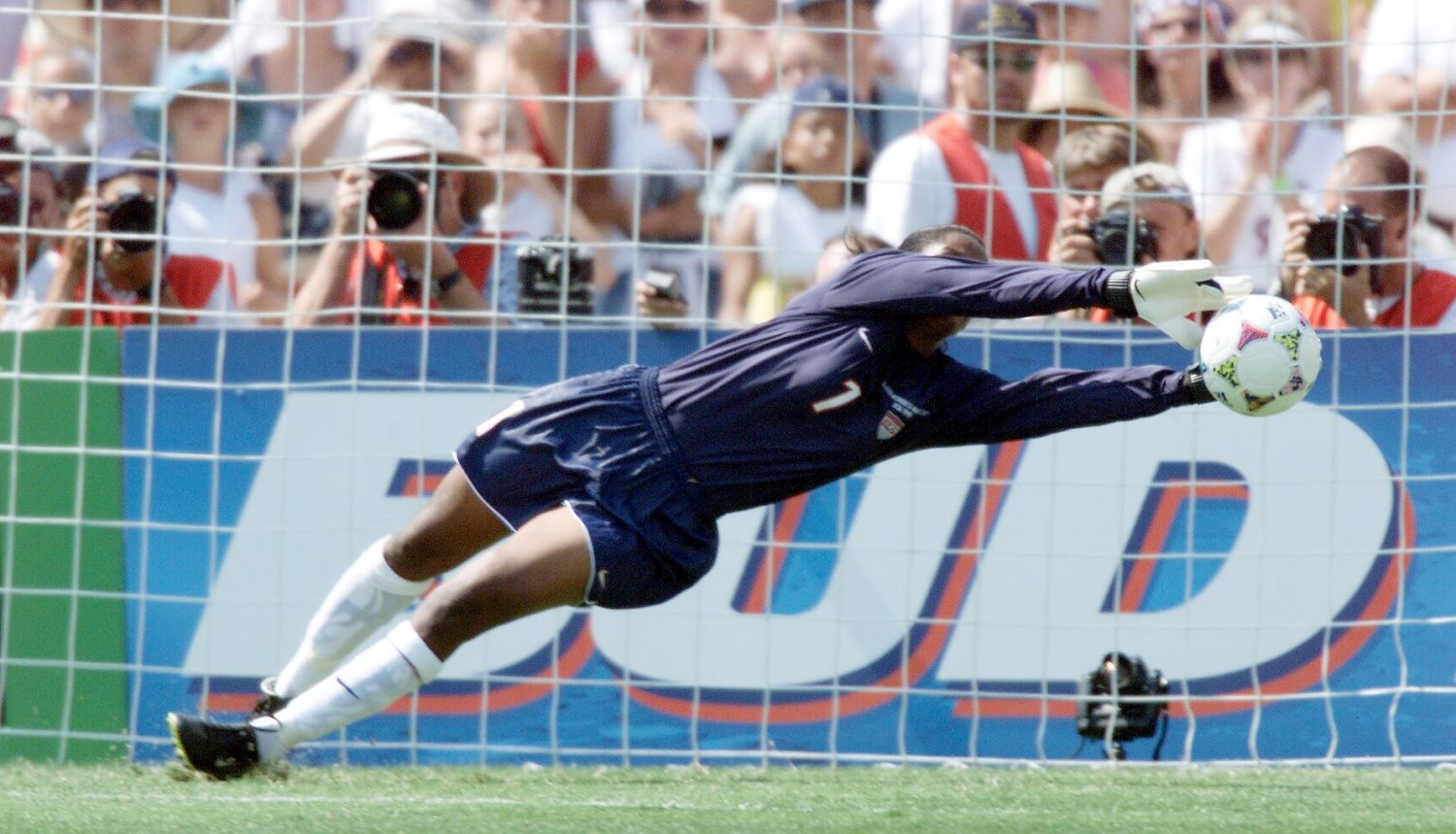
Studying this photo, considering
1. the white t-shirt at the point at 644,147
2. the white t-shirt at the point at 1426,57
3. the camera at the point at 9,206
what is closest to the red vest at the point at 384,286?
the white t-shirt at the point at 644,147

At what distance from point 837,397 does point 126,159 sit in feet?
11.2

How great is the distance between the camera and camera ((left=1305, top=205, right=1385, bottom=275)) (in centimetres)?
662

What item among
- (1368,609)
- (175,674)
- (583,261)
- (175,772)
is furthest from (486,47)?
(1368,609)

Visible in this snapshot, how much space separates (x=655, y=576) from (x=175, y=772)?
158 centimetres

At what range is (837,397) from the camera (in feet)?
16.0

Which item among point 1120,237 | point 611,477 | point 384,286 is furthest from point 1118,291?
point 384,286

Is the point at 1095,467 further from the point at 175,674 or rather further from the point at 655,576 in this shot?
the point at 175,674

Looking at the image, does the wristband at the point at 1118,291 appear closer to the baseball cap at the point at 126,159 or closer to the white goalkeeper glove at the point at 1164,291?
the white goalkeeper glove at the point at 1164,291

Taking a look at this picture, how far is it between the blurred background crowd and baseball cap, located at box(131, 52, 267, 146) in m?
0.02

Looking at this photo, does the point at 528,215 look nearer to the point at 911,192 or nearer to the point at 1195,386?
the point at 911,192

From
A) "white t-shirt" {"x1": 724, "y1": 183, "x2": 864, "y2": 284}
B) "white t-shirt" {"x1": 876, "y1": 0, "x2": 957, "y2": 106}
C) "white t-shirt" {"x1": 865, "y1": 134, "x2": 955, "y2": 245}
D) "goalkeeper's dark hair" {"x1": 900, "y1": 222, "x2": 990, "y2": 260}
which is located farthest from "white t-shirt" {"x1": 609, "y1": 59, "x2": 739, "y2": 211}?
"goalkeeper's dark hair" {"x1": 900, "y1": 222, "x2": 990, "y2": 260}

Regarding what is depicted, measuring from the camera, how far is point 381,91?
7438 millimetres

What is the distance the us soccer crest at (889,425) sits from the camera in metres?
4.93

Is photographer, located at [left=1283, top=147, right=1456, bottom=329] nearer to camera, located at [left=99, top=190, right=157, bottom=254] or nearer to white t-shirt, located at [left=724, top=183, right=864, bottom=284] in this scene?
white t-shirt, located at [left=724, top=183, right=864, bottom=284]
